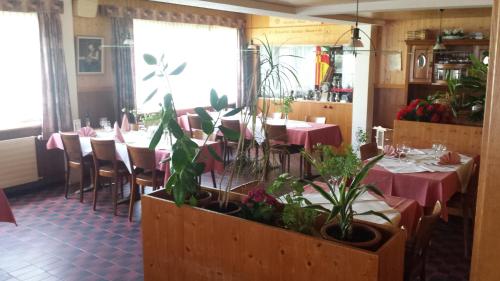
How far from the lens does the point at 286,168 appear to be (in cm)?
713

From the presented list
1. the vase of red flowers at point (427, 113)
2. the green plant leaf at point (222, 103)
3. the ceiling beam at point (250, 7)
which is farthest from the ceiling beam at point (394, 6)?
the green plant leaf at point (222, 103)

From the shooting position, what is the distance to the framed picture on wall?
261 inches

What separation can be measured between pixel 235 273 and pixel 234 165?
0.69 metres

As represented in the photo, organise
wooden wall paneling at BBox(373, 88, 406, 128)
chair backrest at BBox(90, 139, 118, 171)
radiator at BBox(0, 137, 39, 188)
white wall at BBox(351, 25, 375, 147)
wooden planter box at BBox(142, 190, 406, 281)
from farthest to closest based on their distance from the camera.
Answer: wooden wall paneling at BBox(373, 88, 406, 128) < white wall at BBox(351, 25, 375, 147) < radiator at BBox(0, 137, 39, 188) < chair backrest at BBox(90, 139, 118, 171) < wooden planter box at BBox(142, 190, 406, 281)

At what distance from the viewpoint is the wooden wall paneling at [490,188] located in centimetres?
150

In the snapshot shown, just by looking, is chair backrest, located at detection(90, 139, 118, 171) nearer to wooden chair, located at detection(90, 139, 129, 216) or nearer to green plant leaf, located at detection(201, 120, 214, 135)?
wooden chair, located at detection(90, 139, 129, 216)

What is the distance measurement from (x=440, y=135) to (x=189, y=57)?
4943 mm

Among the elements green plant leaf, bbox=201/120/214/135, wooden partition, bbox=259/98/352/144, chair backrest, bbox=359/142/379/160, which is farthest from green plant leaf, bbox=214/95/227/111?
wooden partition, bbox=259/98/352/144

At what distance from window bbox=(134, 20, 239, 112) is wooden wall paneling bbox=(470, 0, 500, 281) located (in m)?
6.24

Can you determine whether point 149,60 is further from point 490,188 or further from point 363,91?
point 363,91

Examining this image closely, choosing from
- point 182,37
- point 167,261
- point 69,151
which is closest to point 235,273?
point 167,261

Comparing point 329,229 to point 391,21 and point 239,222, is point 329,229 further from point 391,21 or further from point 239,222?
point 391,21

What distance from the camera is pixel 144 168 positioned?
16.4 ft

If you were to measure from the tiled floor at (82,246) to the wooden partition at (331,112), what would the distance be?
142 inches
